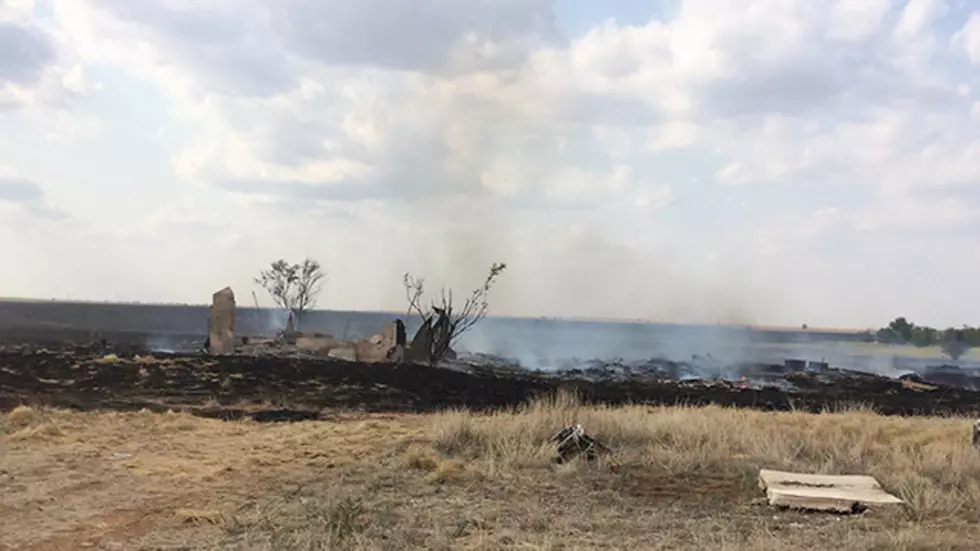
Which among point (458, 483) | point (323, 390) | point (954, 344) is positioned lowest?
point (458, 483)

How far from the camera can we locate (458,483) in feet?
33.9

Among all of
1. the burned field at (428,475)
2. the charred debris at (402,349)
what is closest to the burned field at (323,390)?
the burned field at (428,475)

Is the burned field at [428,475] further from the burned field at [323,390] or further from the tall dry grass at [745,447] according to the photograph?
the burned field at [323,390]

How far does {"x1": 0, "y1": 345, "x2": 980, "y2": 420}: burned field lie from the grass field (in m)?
3.69

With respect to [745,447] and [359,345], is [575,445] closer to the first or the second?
[745,447]

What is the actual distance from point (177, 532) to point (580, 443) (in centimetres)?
576

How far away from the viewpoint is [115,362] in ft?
88.0

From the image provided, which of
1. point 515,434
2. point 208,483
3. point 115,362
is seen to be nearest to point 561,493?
point 515,434

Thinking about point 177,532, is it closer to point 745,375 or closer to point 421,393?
point 421,393

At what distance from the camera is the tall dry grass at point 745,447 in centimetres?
1041

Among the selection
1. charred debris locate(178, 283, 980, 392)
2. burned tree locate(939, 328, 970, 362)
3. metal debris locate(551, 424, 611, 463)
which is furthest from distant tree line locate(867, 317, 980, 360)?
metal debris locate(551, 424, 611, 463)

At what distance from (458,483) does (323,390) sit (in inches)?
499

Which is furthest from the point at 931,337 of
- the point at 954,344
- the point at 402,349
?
the point at 402,349

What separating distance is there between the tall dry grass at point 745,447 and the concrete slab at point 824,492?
0.29 metres
